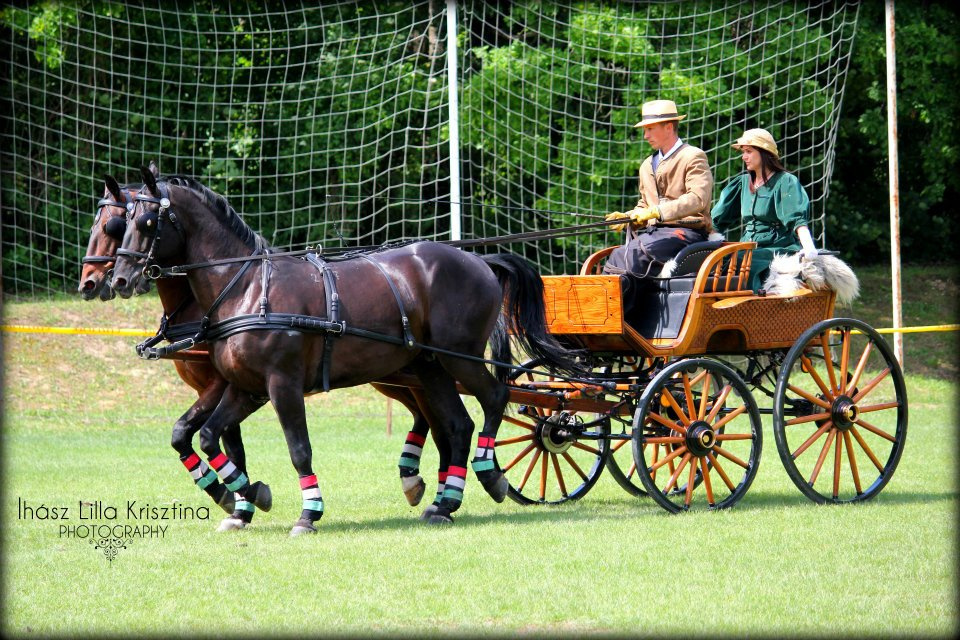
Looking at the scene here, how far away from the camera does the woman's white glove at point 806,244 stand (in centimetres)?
776

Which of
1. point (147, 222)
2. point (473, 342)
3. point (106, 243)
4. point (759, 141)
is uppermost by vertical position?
point (759, 141)

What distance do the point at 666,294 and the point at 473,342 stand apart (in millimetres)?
1238

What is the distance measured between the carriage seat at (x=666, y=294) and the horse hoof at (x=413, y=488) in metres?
1.67

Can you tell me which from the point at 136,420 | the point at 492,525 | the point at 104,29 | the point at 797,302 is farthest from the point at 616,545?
the point at 104,29

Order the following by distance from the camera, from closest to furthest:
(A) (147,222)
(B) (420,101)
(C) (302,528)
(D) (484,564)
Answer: (D) (484,564) → (A) (147,222) → (C) (302,528) → (B) (420,101)

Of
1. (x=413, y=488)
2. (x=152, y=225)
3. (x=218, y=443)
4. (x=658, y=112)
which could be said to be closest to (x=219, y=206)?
(x=152, y=225)

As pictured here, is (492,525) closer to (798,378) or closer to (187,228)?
(187,228)

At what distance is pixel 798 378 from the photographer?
53.5 ft

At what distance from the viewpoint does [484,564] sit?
601 centimetres

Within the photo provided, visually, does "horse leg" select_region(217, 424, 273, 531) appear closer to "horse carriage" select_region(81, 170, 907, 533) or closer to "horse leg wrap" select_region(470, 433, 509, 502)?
"horse carriage" select_region(81, 170, 907, 533)

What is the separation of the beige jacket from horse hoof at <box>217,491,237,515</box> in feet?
10.2

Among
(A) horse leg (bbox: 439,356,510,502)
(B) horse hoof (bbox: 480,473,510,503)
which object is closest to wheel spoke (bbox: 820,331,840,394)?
(A) horse leg (bbox: 439,356,510,502)

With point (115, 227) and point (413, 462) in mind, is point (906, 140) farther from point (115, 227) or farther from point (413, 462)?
point (115, 227)

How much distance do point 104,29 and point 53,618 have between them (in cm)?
1242
